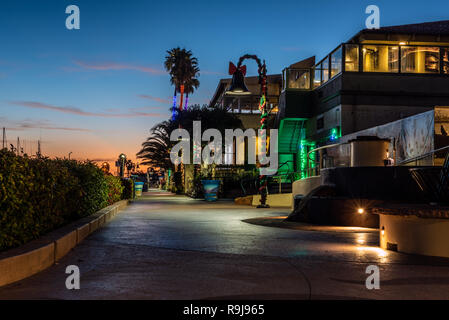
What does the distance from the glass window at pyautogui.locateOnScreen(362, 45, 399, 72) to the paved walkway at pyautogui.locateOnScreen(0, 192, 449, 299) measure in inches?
828

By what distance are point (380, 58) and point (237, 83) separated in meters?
13.7

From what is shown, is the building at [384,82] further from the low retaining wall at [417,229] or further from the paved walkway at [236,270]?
the low retaining wall at [417,229]

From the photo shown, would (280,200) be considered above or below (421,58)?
below

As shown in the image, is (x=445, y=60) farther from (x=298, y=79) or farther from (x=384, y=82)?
(x=298, y=79)

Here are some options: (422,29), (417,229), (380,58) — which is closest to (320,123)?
(380,58)

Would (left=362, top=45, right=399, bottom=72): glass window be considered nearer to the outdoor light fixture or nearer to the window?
the window

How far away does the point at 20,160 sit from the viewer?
7137mm

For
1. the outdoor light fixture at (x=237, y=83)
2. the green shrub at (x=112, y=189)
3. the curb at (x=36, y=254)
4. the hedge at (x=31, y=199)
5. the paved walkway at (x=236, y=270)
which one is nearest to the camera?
the paved walkway at (x=236, y=270)

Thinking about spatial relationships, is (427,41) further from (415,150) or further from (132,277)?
(132,277)

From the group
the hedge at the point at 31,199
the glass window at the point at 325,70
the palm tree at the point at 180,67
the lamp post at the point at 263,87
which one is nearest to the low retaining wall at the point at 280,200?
the lamp post at the point at 263,87

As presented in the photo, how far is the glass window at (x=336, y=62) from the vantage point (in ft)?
97.2

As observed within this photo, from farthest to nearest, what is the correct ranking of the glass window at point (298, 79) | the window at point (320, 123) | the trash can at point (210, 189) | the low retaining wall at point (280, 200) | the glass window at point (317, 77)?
the glass window at point (298, 79)
the glass window at point (317, 77)
the window at point (320, 123)
the trash can at point (210, 189)
the low retaining wall at point (280, 200)

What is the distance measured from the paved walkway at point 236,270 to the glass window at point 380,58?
21.0 meters

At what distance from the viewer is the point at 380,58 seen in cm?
2944
